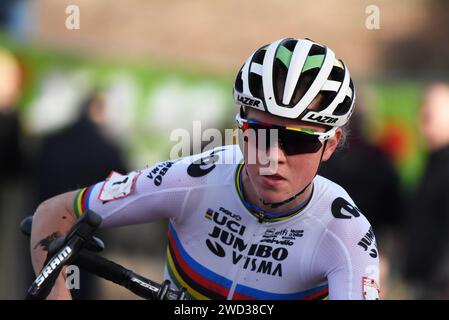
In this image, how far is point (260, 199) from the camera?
4.61 metres

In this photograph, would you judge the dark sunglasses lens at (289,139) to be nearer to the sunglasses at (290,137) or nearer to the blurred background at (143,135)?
the sunglasses at (290,137)

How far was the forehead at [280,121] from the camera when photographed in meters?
4.29

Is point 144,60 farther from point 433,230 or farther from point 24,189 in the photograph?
point 433,230

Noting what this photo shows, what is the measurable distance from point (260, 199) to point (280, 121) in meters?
0.48

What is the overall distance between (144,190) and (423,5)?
1388 cm

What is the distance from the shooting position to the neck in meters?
4.61

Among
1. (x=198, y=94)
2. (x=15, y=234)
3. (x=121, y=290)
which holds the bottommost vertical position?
(x=121, y=290)

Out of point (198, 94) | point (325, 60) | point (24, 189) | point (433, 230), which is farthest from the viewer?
point (198, 94)

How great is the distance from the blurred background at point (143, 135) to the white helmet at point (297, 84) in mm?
2443

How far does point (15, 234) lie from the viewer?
Result: 977cm

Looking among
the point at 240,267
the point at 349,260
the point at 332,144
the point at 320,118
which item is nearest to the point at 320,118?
the point at 320,118

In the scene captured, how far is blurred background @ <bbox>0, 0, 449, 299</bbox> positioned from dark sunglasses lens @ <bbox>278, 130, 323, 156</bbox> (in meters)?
2.55

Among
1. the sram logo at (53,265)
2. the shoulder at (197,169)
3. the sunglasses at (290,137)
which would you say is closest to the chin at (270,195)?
the sunglasses at (290,137)
